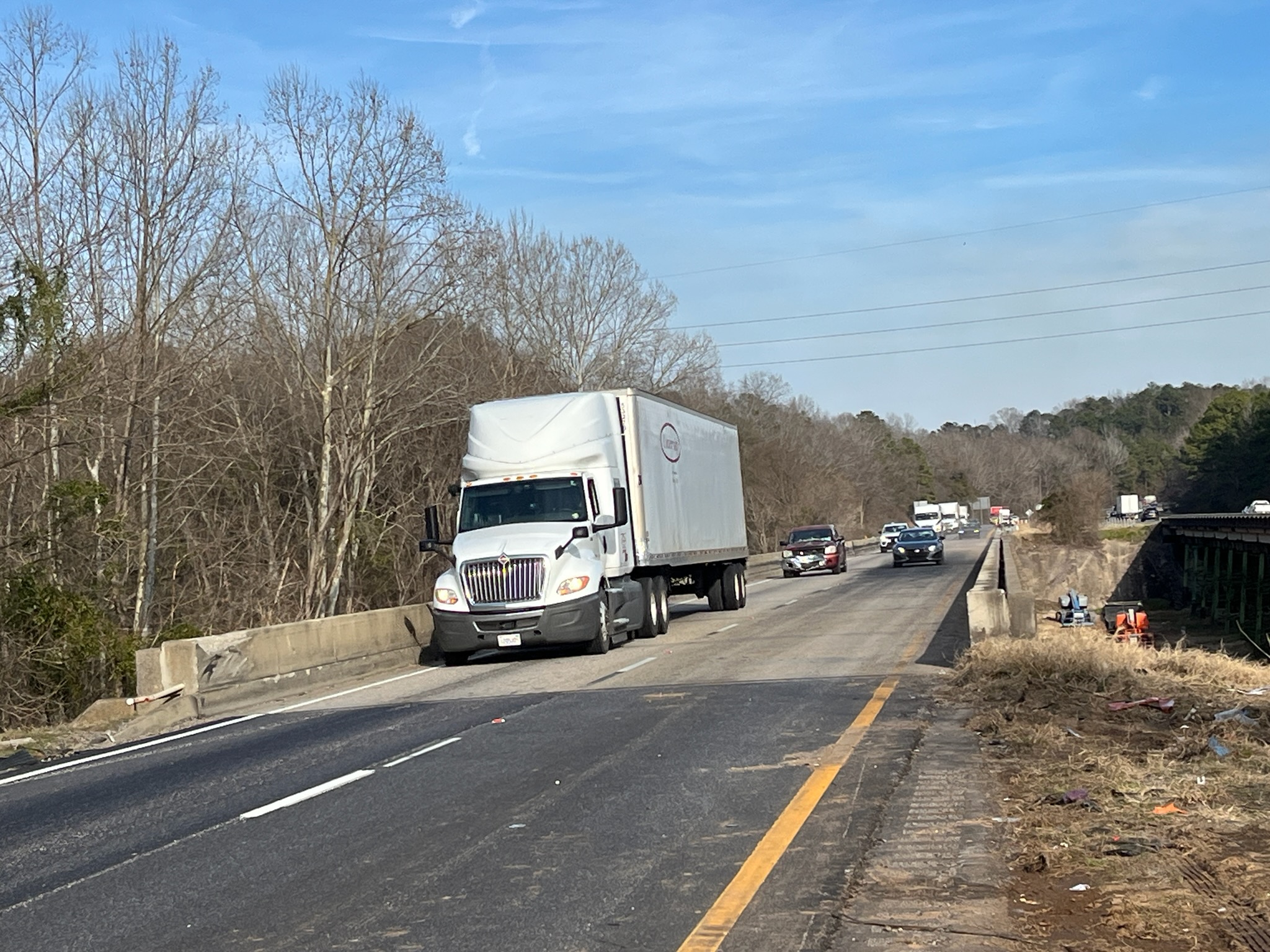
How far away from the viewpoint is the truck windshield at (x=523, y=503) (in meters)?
20.2

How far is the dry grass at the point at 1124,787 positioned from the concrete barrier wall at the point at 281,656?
8.22 m

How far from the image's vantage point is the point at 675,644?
67.5ft

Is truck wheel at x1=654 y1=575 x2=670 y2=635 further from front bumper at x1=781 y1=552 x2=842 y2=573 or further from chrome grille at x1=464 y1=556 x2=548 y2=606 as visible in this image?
front bumper at x1=781 y1=552 x2=842 y2=573

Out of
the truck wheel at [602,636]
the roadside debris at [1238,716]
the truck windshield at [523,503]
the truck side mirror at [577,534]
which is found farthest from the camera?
the truck windshield at [523,503]

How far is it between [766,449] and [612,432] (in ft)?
226

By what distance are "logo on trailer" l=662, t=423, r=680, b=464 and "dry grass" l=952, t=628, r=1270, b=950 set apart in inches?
422

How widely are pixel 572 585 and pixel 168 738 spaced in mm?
7000

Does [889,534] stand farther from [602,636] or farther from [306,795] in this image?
[306,795]

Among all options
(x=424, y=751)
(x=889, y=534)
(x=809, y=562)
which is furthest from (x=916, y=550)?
A: (x=424, y=751)

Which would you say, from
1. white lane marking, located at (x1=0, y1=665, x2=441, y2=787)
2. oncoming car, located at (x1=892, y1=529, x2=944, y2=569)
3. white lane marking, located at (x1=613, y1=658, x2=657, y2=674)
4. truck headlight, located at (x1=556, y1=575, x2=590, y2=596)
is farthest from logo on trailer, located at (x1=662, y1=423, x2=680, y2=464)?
oncoming car, located at (x1=892, y1=529, x2=944, y2=569)

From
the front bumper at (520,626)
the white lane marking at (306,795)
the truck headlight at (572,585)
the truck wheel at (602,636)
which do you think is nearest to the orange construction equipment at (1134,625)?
the truck wheel at (602,636)

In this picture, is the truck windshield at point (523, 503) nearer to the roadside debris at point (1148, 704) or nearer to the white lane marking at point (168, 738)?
the white lane marking at point (168, 738)

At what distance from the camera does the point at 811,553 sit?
47812mm

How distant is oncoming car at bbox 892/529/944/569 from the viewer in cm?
5144
